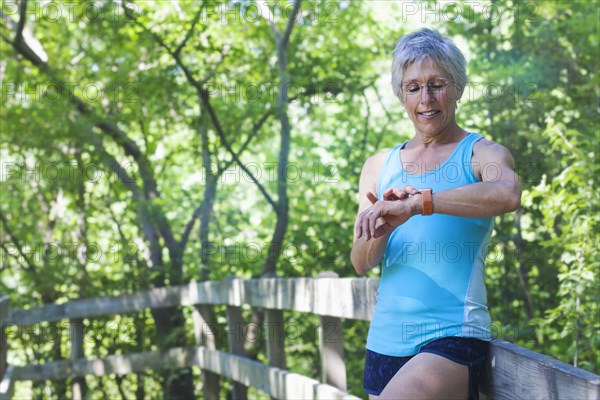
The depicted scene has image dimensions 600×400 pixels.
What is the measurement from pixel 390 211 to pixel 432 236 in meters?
0.22

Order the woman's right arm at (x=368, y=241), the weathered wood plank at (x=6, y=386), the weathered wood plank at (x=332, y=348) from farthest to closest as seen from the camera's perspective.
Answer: the weathered wood plank at (x=6, y=386), the weathered wood plank at (x=332, y=348), the woman's right arm at (x=368, y=241)

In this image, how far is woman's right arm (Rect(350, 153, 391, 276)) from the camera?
2.44 meters

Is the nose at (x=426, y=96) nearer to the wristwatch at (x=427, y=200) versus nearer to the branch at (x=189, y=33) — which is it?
the wristwatch at (x=427, y=200)

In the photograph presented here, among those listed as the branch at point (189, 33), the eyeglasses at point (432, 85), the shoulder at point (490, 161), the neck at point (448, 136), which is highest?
the branch at point (189, 33)

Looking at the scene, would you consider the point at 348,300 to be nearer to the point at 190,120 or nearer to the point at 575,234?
the point at 575,234

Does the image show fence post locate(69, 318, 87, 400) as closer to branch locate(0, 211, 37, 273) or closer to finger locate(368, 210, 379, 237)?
branch locate(0, 211, 37, 273)

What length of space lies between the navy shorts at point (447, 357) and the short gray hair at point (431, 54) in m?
0.70

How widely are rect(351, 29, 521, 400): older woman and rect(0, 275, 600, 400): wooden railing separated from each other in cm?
16

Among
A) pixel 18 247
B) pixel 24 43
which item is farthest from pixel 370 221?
pixel 18 247

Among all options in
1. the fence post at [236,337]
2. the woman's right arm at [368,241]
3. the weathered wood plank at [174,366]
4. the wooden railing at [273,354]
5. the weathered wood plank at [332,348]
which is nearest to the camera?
the wooden railing at [273,354]

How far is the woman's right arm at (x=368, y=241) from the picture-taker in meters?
2.44

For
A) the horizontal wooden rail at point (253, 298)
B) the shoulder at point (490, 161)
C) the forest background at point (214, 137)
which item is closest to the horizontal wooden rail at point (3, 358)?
the horizontal wooden rail at point (253, 298)

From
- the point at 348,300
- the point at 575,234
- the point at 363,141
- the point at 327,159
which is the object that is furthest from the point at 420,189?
the point at 327,159

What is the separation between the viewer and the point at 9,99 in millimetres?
7277
